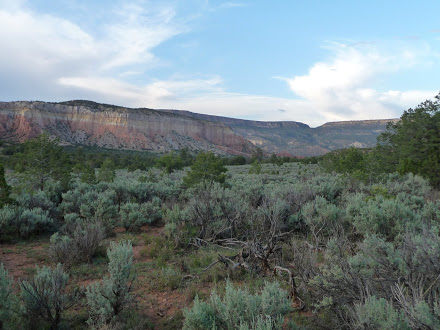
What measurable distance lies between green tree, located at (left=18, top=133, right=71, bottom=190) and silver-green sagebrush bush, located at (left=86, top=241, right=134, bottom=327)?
317 inches

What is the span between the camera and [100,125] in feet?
292

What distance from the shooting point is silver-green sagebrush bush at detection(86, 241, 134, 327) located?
363cm

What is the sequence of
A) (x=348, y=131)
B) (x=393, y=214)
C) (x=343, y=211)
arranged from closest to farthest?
(x=393, y=214), (x=343, y=211), (x=348, y=131)

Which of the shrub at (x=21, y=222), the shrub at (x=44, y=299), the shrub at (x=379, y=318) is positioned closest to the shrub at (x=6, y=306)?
the shrub at (x=44, y=299)

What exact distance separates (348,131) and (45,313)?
149m

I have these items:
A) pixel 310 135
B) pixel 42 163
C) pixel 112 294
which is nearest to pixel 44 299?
pixel 112 294

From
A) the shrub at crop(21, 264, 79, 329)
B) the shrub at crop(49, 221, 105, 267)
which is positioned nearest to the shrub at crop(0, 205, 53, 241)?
the shrub at crop(49, 221, 105, 267)

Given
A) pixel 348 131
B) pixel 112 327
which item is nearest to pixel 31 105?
pixel 112 327

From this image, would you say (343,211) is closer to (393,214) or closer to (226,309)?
(393,214)

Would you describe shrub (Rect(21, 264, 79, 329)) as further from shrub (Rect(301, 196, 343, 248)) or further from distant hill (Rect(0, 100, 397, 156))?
distant hill (Rect(0, 100, 397, 156))

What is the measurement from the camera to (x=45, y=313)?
3.68 meters

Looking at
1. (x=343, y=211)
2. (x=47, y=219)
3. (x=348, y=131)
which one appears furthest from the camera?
(x=348, y=131)

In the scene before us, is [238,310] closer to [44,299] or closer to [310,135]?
[44,299]

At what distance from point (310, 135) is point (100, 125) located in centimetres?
9721
